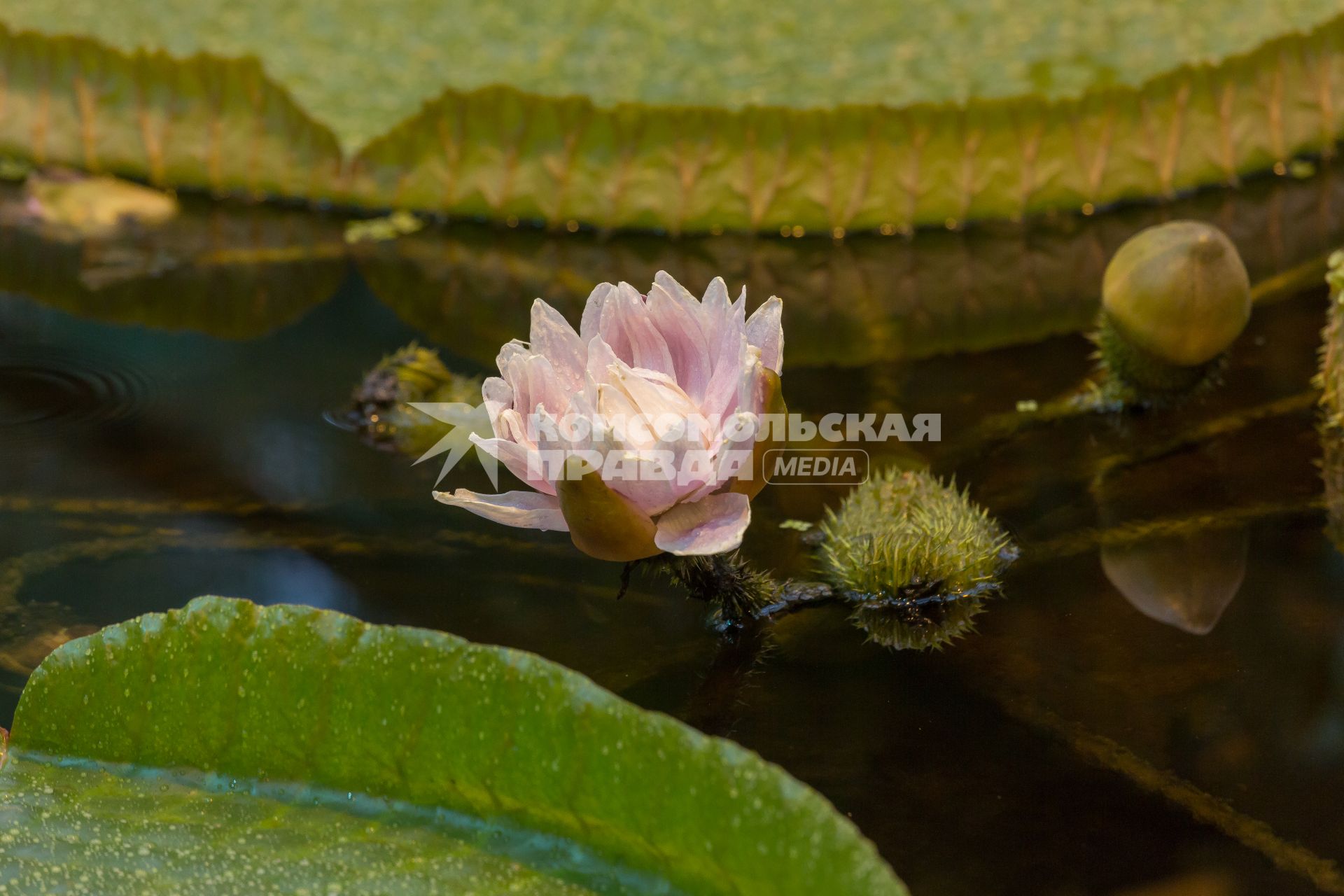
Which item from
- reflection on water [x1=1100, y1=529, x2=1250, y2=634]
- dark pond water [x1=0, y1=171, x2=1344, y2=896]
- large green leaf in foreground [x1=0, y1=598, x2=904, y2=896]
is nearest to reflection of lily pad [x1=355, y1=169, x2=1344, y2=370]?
dark pond water [x1=0, y1=171, x2=1344, y2=896]

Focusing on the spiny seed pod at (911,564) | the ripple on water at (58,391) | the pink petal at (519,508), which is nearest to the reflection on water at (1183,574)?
the spiny seed pod at (911,564)

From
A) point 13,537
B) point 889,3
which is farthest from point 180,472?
point 889,3

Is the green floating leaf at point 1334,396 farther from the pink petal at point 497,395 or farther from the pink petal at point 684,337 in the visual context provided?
the pink petal at point 497,395

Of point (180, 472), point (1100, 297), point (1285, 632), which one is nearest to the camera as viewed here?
point (1285, 632)

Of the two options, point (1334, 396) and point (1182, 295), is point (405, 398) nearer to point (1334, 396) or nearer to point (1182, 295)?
point (1182, 295)

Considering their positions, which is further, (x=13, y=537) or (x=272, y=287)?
(x=272, y=287)

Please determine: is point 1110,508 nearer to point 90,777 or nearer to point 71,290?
point 90,777

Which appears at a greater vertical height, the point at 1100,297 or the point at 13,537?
the point at 1100,297

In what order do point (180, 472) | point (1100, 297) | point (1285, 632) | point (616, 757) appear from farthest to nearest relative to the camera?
point (1100, 297)
point (180, 472)
point (1285, 632)
point (616, 757)
